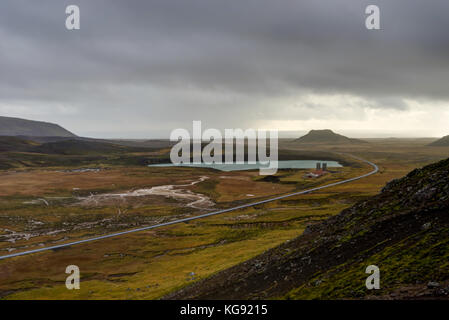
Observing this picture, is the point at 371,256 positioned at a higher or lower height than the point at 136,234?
higher

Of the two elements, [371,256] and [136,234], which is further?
[136,234]

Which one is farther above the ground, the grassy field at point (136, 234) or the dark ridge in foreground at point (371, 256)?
the dark ridge in foreground at point (371, 256)

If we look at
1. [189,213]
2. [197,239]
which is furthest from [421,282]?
[189,213]

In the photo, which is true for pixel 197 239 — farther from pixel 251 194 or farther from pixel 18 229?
pixel 251 194

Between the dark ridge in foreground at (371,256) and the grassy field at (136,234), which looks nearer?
the dark ridge in foreground at (371,256)
